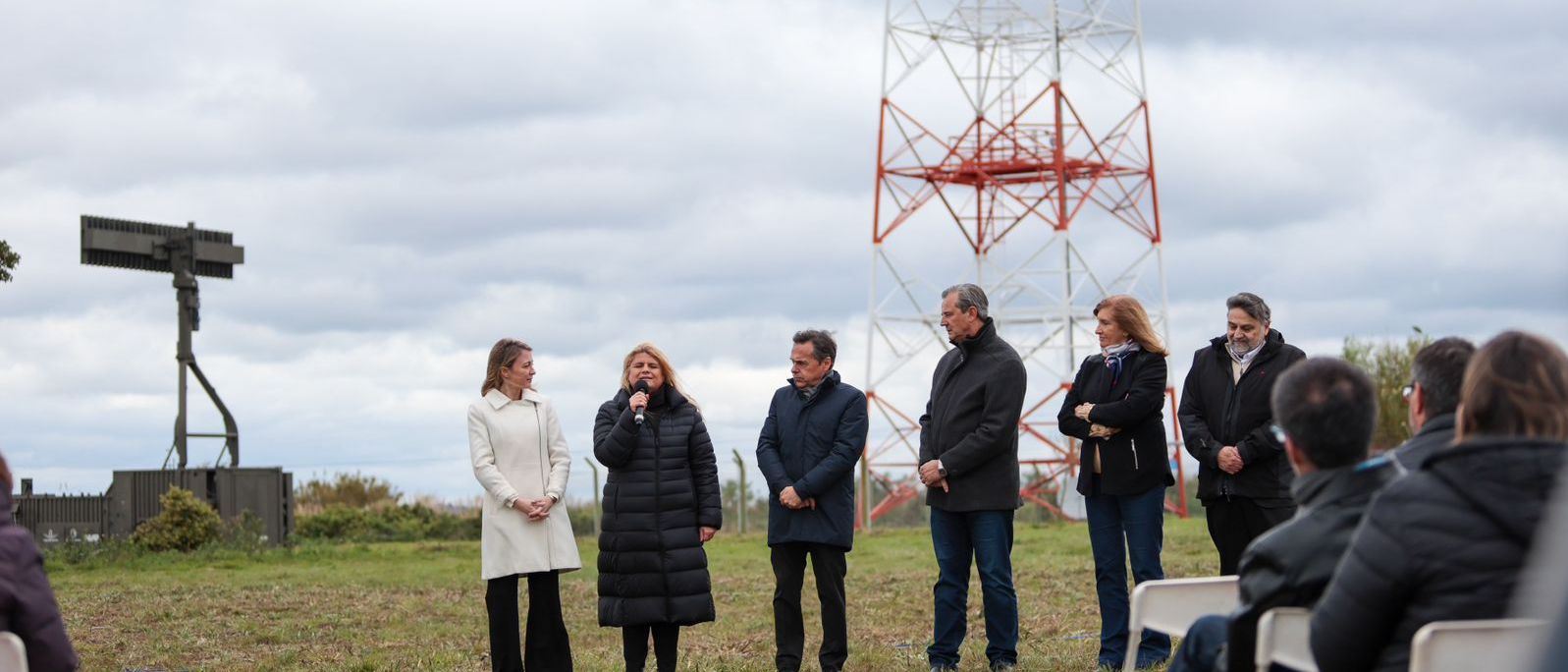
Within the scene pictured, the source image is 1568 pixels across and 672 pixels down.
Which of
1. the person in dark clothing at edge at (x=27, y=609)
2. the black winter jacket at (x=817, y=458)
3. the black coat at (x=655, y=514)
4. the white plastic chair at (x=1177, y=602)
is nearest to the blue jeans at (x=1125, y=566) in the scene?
the black winter jacket at (x=817, y=458)

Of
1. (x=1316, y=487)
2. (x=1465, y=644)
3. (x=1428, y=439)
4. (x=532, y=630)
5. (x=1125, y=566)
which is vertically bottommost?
(x=532, y=630)

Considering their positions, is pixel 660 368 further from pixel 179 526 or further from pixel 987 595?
pixel 179 526

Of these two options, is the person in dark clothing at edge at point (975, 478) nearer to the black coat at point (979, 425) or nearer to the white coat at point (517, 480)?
the black coat at point (979, 425)

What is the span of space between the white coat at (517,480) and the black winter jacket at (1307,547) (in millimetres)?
4925

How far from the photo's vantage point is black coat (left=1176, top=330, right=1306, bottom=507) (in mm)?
8078

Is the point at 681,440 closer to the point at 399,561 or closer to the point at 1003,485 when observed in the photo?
the point at 1003,485

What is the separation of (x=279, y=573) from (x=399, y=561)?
2776 millimetres

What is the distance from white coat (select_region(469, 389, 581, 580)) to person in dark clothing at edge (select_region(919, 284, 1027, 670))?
197cm

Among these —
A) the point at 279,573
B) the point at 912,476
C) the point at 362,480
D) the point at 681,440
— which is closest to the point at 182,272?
the point at 362,480

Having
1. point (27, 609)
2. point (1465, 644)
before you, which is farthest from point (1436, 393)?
point (27, 609)

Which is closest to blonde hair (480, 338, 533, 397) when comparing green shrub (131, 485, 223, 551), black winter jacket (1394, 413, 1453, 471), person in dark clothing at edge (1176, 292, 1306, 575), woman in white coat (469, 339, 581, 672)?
woman in white coat (469, 339, 581, 672)

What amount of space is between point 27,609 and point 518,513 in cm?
383

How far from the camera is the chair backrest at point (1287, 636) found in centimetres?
404

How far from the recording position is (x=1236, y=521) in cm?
826
